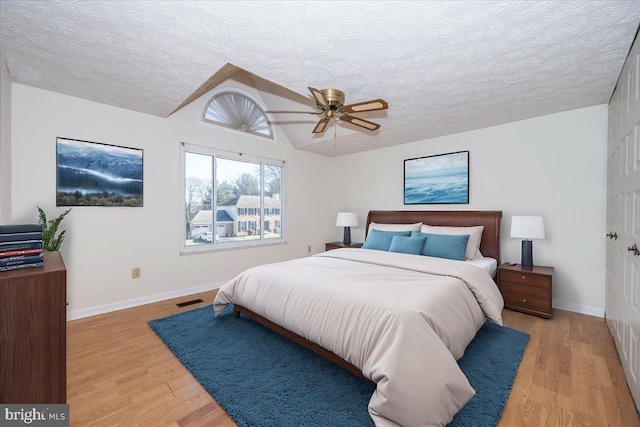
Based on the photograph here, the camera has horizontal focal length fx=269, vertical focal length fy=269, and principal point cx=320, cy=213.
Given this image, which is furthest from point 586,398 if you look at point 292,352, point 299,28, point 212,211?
point 212,211

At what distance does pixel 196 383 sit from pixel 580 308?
394 cm

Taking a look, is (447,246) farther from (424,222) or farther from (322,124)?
(322,124)

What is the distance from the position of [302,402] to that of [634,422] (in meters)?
1.85

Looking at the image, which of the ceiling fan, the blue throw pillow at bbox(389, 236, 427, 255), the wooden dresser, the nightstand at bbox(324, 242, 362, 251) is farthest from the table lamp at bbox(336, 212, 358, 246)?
the wooden dresser

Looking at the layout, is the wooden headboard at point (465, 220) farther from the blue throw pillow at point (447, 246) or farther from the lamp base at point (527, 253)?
the blue throw pillow at point (447, 246)

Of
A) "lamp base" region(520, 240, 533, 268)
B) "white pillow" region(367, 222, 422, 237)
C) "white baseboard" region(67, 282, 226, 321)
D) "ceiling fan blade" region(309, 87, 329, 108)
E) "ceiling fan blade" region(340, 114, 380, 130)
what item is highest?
"ceiling fan blade" region(309, 87, 329, 108)

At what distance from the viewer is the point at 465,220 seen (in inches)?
147

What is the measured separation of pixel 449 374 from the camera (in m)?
1.44

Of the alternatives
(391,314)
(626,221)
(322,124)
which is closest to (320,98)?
(322,124)

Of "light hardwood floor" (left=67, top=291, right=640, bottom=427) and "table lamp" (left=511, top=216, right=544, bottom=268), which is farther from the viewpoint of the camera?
"table lamp" (left=511, top=216, right=544, bottom=268)

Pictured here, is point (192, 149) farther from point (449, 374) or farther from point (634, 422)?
point (634, 422)

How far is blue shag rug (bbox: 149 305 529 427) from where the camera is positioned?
153 cm

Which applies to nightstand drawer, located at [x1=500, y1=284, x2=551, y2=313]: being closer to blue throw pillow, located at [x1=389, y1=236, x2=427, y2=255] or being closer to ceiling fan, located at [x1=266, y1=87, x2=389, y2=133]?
blue throw pillow, located at [x1=389, y1=236, x2=427, y2=255]

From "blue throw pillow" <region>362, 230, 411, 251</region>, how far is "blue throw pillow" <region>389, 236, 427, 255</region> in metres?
0.19
